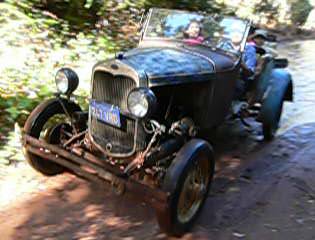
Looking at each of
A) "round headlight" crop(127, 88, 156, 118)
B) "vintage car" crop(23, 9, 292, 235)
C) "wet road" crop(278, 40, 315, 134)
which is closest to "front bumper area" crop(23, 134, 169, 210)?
"vintage car" crop(23, 9, 292, 235)

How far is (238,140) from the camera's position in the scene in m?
7.32

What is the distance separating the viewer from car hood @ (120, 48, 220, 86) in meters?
4.88

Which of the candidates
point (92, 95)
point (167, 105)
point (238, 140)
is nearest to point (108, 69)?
point (92, 95)

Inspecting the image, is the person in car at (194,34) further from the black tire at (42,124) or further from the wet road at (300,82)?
the wet road at (300,82)

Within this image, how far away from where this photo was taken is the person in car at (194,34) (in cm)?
621

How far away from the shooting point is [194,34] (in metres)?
6.25

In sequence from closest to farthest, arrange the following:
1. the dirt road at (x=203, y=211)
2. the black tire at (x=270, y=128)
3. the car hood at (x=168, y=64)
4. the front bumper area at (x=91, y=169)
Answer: the front bumper area at (x=91, y=169), the dirt road at (x=203, y=211), the car hood at (x=168, y=64), the black tire at (x=270, y=128)

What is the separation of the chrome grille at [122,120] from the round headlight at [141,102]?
1.23 feet

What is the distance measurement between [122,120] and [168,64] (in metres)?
0.79

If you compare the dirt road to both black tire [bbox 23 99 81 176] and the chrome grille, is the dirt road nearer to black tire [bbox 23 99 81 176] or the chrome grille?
black tire [bbox 23 99 81 176]

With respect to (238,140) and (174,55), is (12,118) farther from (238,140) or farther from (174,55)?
(238,140)

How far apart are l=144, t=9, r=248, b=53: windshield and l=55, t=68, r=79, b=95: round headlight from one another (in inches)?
65.3

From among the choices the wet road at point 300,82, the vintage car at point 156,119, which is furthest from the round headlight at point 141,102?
the wet road at point 300,82

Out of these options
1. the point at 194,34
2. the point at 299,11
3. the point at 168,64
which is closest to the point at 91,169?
the point at 168,64
